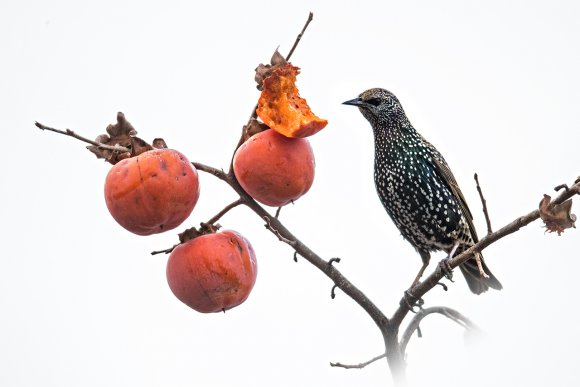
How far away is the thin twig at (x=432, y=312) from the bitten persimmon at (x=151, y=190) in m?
1.31

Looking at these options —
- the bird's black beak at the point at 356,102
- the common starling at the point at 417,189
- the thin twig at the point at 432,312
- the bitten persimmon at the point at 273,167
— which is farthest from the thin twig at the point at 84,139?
the bird's black beak at the point at 356,102

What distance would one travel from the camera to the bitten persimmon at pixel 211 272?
264 centimetres

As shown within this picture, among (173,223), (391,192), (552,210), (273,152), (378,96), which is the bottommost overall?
(552,210)

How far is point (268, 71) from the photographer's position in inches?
114

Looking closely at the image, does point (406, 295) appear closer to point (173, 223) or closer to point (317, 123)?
point (317, 123)

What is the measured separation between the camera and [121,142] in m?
2.74

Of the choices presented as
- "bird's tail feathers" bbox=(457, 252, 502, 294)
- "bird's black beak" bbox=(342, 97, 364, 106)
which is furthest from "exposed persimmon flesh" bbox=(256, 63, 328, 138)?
"bird's tail feathers" bbox=(457, 252, 502, 294)

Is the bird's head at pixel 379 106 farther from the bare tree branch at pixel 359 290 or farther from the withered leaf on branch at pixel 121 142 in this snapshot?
the withered leaf on branch at pixel 121 142

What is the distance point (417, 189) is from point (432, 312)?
4.93ft

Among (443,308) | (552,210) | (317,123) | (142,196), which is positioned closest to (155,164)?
(142,196)

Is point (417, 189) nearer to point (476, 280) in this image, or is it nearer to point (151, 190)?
point (476, 280)

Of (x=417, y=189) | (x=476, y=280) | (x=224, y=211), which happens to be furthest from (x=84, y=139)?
(x=476, y=280)

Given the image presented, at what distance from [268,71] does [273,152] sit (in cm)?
38

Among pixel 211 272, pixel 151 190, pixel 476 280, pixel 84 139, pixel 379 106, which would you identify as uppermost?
pixel 379 106
